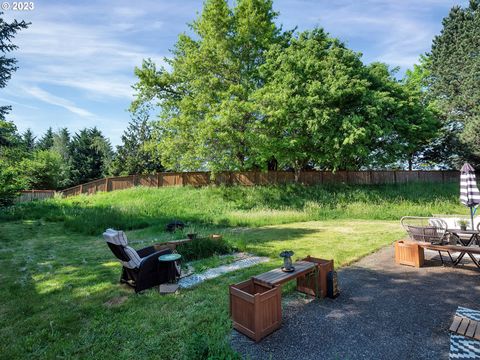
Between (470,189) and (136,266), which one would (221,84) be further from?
(136,266)

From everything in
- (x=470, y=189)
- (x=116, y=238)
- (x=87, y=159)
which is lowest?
(x=116, y=238)

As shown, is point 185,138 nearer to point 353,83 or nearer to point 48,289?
point 353,83

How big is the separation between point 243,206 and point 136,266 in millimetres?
12680

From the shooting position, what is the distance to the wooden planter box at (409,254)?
596 centimetres

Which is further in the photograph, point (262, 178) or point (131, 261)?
point (262, 178)

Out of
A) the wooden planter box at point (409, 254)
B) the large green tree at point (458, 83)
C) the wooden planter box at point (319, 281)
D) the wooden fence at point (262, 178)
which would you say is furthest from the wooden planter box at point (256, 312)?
the large green tree at point (458, 83)

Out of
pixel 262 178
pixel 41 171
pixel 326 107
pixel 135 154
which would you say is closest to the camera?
pixel 326 107

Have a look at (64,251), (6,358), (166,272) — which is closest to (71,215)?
(64,251)

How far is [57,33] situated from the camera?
813 cm

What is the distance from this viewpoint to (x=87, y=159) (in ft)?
118

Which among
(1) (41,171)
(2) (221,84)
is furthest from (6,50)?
(1) (41,171)

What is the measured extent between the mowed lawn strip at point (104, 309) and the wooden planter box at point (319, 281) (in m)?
1.16

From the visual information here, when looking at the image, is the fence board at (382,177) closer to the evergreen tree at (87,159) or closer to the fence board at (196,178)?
the fence board at (196,178)

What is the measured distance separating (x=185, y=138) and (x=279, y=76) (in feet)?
26.2
